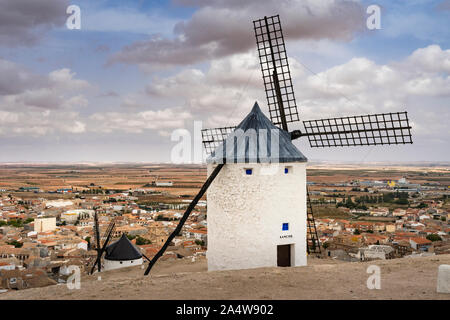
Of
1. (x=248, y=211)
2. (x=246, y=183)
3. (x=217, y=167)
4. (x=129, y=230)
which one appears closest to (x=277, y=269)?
(x=248, y=211)

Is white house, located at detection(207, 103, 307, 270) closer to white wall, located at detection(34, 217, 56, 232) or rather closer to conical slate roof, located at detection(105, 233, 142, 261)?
conical slate roof, located at detection(105, 233, 142, 261)

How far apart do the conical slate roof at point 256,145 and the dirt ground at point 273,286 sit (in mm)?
2898

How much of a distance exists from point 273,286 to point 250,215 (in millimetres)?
2694

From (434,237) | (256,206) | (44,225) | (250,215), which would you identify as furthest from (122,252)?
(44,225)

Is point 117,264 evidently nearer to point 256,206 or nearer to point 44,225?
point 256,206

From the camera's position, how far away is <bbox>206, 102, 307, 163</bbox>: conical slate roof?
10.8 meters

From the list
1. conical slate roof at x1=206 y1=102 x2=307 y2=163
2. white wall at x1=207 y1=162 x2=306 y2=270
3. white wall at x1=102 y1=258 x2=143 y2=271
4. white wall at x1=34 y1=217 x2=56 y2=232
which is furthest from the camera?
white wall at x1=34 y1=217 x2=56 y2=232

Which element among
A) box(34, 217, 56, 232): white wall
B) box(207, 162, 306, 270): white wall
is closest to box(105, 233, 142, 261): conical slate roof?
box(207, 162, 306, 270): white wall

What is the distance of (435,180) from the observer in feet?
533

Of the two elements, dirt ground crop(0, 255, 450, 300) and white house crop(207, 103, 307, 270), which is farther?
white house crop(207, 103, 307, 270)

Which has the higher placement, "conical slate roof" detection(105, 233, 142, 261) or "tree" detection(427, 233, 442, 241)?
"conical slate roof" detection(105, 233, 142, 261)

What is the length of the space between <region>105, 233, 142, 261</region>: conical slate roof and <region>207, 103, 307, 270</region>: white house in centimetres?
832

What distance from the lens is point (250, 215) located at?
34.7 ft

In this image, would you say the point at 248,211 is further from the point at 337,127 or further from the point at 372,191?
the point at 372,191
